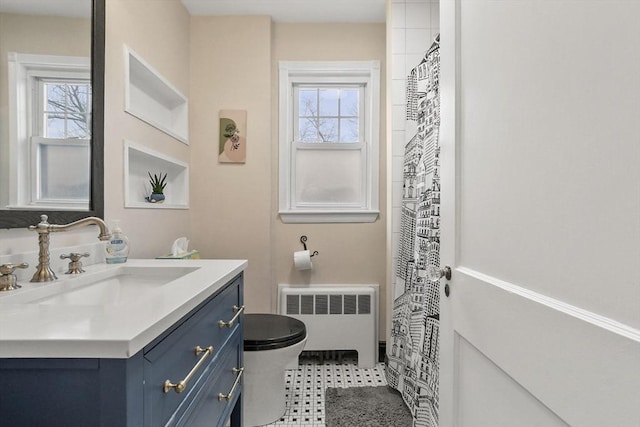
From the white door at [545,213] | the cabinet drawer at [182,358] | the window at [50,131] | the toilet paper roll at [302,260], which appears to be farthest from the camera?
the toilet paper roll at [302,260]

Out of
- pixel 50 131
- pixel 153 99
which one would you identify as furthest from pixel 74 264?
pixel 153 99

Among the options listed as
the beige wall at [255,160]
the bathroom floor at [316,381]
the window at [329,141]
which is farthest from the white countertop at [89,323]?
the window at [329,141]

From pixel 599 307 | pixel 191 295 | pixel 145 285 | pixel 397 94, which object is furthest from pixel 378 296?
pixel 599 307

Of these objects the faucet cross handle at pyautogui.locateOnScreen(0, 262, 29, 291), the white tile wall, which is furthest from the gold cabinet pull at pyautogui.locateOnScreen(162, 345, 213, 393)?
the white tile wall

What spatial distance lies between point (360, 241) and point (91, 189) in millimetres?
1707

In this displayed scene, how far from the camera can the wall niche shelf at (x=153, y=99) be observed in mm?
1627

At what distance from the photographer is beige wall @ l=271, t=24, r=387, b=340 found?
8.03 feet

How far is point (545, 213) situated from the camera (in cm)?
59

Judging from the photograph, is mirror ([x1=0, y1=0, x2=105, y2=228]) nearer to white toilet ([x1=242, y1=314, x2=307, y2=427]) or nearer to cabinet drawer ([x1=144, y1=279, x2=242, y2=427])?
cabinet drawer ([x1=144, y1=279, x2=242, y2=427])

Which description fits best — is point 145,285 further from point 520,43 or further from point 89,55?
point 520,43

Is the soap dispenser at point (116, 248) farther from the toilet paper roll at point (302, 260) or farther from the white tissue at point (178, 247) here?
the toilet paper roll at point (302, 260)

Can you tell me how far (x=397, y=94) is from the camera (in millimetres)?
2121

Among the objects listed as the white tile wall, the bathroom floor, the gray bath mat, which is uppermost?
the white tile wall

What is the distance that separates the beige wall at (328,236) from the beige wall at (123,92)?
0.65 m
